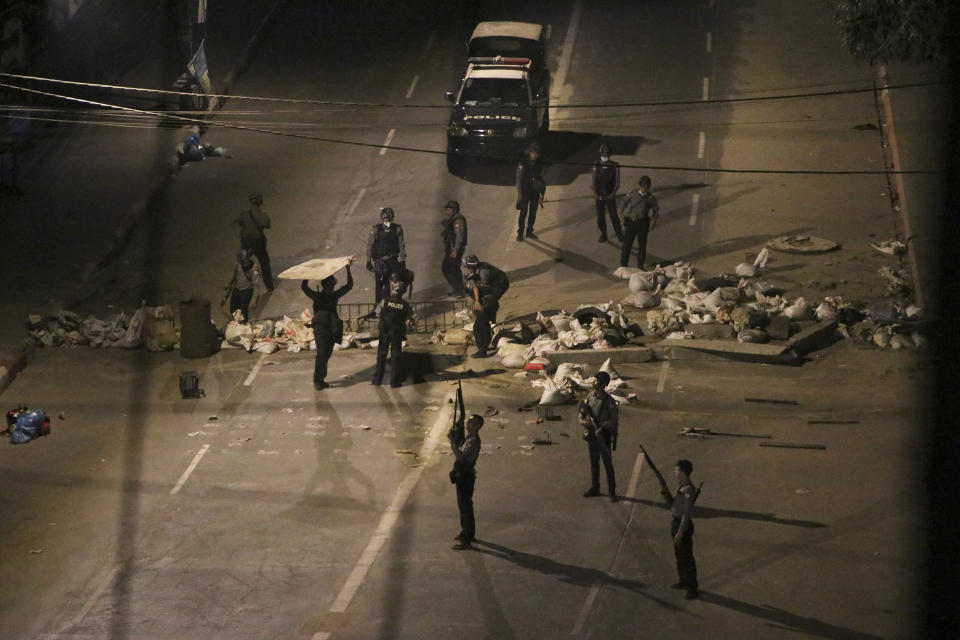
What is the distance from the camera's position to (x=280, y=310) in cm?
2688

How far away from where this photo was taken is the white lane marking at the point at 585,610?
51.0 ft

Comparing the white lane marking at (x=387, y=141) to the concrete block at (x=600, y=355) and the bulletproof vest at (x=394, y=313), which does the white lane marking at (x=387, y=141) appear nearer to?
the bulletproof vest at (x=394, y=313)

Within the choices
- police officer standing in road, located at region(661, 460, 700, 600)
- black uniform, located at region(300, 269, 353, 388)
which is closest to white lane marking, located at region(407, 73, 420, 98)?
black uniform, located at region(300, 269, 353, 388)

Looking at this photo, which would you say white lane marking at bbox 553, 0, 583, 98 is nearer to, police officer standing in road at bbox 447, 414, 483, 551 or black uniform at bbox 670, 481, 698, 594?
police officer standing in road at bbox 447, 414, 483, 551

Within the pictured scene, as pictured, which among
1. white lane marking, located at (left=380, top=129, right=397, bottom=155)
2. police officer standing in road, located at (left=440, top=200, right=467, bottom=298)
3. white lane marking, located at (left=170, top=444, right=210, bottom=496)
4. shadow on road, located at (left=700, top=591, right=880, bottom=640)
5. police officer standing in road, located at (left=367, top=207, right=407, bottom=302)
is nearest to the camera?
shadow on road, located at (left=700, top=591, right=880, bottom=640)

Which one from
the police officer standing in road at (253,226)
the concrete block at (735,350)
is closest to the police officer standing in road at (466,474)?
the concrete block at (735,350)

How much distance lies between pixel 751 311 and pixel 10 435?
36.1ft

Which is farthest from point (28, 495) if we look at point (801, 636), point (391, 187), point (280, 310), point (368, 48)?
point (368, 48)

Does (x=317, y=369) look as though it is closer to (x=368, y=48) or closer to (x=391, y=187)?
(x=391, y=187)

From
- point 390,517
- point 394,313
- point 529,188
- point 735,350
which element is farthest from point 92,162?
point 390,517

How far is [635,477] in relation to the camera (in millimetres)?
19141

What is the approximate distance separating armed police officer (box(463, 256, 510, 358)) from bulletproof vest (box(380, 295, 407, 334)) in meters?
1.41

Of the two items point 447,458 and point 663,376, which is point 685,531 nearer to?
point 447,458

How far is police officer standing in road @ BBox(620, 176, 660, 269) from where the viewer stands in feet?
87.9
